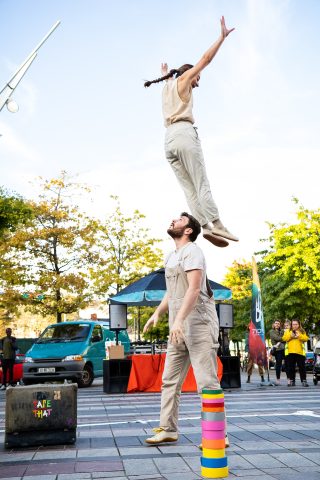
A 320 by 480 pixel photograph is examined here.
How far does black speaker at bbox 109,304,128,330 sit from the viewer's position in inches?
669

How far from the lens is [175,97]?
5.59 meters

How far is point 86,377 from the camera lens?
1880 centimetres

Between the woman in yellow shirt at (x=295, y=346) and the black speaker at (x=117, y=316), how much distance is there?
15.1 feet

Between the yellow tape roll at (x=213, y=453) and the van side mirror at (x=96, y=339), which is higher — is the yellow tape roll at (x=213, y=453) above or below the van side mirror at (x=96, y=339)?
below

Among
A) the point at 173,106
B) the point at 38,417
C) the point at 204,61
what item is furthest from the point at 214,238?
the point at 38,417

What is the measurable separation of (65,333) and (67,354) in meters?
1.15

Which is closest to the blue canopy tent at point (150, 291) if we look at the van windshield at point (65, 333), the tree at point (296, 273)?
the van windshield at point (65, 333)

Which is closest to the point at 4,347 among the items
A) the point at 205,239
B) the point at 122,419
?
the point at 122,419

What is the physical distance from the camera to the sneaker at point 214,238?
210 inches

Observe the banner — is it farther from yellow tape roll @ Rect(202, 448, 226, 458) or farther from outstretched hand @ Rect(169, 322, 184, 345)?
yellow tape roll @ Rect(202, 448, 226, 458)

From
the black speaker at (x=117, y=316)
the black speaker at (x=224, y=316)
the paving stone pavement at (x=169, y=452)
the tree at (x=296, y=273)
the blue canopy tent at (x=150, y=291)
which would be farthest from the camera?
the tree at (x=296, y=273)

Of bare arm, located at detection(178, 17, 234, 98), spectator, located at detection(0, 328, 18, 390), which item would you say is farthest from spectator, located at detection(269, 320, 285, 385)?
bare arm, located at detection(178, 17, 234, 98)

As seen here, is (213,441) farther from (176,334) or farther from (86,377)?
(86,377)

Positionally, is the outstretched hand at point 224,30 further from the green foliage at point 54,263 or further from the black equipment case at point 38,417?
the green foliage at point 54,263
